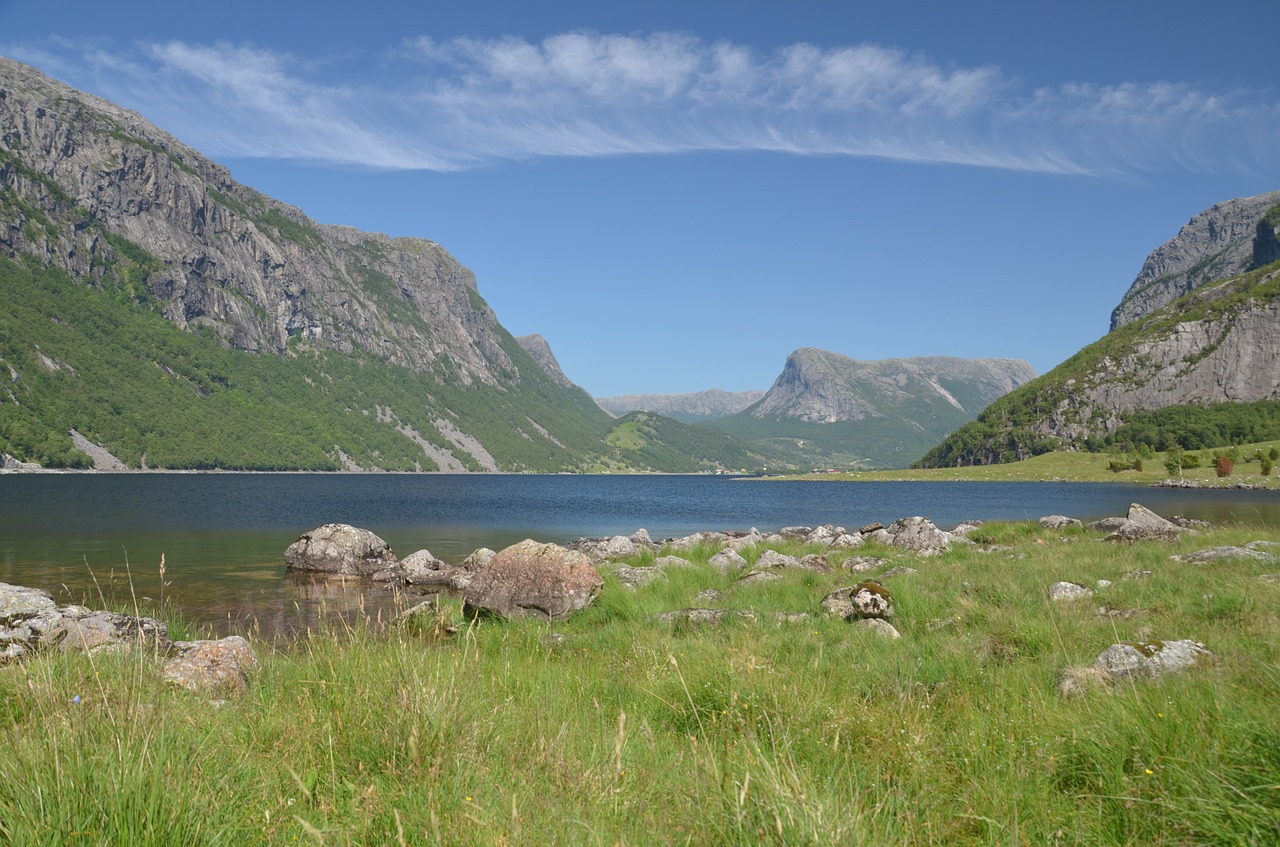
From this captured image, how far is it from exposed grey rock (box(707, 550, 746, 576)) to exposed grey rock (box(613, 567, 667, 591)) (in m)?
1.96

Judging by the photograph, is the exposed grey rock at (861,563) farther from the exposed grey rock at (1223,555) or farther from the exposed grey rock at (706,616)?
the exposed grey rock at (706,616)

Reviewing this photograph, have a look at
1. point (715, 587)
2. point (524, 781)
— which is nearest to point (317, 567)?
point (715, 587)

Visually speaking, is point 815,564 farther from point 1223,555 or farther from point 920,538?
point 1223,555

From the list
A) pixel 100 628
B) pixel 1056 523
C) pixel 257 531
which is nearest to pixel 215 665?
pixel 100 628

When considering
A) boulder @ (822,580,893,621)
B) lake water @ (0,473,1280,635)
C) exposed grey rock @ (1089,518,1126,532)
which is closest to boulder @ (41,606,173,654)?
lake water @ (0,473,1280,635)

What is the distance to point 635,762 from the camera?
462cm

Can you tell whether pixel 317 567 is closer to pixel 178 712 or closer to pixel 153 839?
pixel 178 712

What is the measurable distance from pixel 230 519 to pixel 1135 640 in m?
57.9

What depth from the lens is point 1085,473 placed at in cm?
13888

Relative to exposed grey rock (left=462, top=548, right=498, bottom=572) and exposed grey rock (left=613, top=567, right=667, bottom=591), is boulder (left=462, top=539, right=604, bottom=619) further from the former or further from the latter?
exposed grey rock (left=462, top=548, right=498, bottom=572)

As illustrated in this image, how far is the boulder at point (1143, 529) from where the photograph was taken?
20941 millimetres

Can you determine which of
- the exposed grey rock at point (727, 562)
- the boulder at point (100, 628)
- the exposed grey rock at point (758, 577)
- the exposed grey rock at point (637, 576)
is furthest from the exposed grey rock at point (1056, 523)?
the boulder at point (100, 628)

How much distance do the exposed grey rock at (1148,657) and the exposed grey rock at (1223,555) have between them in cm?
850

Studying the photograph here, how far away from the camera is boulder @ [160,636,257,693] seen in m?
7.69
